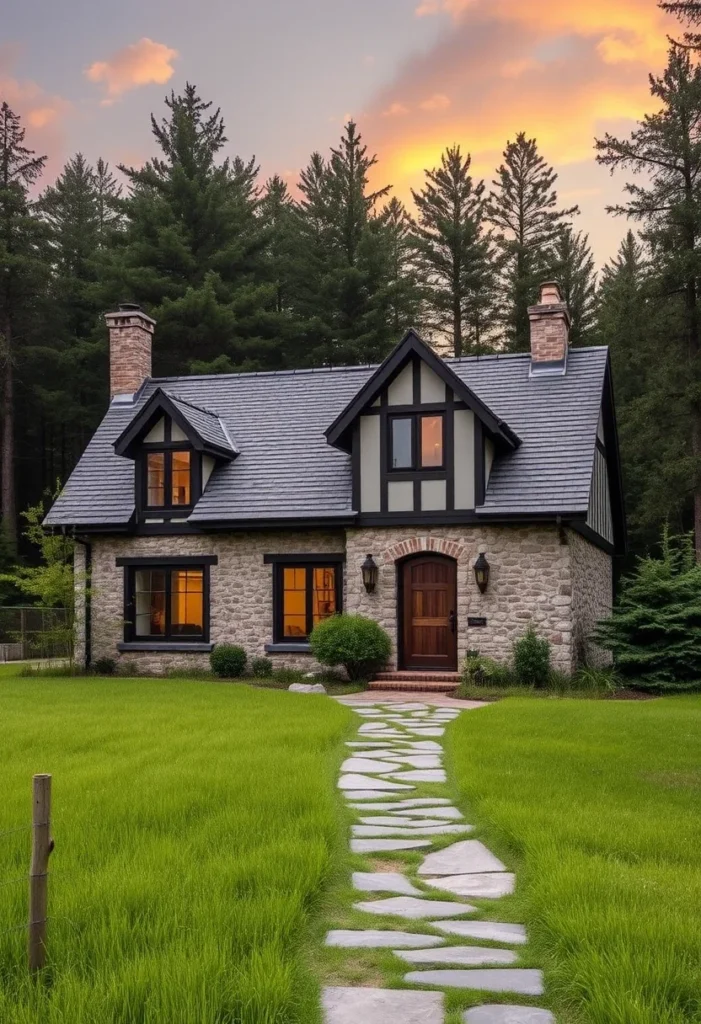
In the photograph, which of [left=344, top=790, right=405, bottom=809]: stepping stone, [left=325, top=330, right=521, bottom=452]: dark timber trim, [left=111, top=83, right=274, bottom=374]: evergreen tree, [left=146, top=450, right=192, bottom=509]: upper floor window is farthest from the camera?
[left=111, top=83, right=274, bottom=374]: evergreen tree

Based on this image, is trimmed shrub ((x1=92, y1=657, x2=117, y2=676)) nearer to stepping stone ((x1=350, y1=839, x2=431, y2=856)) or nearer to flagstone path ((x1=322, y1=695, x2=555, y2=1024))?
flagstone path ((x1=322, y1=695, x2=555, y2=1024))

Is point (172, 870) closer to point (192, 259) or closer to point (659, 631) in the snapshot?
point (659, 631)

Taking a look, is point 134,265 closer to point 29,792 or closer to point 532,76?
point 532,76

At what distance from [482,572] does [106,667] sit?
853 centimetres

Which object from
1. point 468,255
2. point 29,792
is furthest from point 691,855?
point 468,255

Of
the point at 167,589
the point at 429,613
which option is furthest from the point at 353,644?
the point at 167,589

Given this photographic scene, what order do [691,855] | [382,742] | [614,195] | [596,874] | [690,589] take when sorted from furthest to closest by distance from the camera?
[614,195]
[690,589]
[382,742]
[691,855]
[596,874]

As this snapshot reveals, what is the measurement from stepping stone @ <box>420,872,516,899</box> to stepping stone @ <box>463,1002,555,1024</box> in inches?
54.2

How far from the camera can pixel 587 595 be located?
18891mm

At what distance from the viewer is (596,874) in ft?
15.8

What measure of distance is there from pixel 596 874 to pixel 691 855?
94cm

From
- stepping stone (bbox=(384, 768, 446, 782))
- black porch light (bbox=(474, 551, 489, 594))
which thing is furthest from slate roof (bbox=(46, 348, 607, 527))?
stepping stone (bbox=(384, 768, 446, 782))

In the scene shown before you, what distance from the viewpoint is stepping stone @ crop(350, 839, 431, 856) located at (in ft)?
19.7

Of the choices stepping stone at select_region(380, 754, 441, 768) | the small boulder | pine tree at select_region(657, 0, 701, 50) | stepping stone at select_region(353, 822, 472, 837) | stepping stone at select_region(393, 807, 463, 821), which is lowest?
the small boulder
